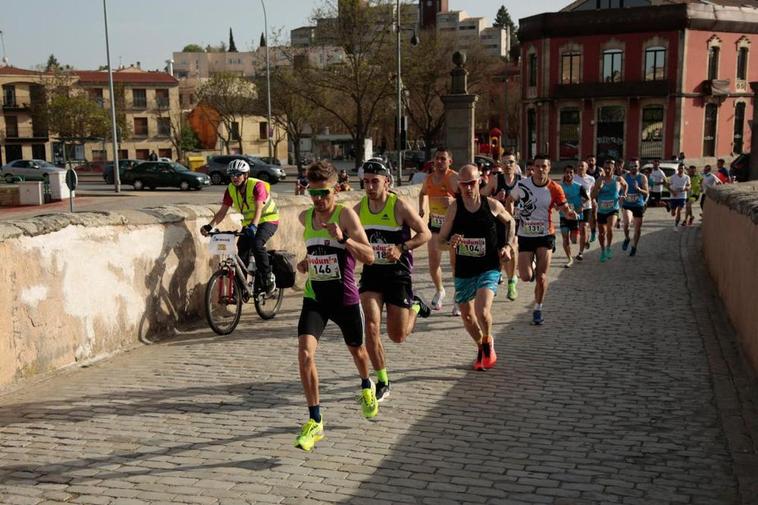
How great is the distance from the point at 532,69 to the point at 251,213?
Result: 4701 centimetres

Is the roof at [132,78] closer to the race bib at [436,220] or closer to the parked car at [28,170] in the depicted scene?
the parked car at [28,170]

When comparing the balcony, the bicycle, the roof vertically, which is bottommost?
the bicycle

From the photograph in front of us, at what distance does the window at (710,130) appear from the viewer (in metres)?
50.6

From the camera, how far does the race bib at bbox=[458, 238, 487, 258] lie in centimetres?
751

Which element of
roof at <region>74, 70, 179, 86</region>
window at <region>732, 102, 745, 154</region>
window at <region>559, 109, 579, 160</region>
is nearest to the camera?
window at <region>732, 102, 745, 154</region>

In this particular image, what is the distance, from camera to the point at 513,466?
5.20 meters

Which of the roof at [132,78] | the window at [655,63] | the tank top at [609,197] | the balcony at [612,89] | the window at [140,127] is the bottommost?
the tank top at [609,197]

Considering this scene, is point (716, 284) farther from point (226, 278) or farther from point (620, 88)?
point (620, 88)

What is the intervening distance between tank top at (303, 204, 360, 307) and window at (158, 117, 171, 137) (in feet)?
258

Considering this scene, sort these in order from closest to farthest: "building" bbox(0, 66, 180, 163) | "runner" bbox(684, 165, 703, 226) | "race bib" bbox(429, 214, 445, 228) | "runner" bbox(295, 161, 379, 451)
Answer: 1. "runner" bbox(295, 161, 379, 451)
2. "race bib" bbox(429, 214, 445, 228)
3. "runner" bbox(684, 165, 703, 226)
4. "building" bbox(0, 66, 180, 163)

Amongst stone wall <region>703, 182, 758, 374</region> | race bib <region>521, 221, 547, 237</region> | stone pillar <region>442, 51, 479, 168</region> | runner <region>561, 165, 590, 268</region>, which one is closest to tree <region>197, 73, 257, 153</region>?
stone pillar <region>442, 51, 479, 168</region>

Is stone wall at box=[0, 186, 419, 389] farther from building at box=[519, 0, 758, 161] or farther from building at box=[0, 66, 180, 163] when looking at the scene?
building at box=[0, 66, 180, 163]

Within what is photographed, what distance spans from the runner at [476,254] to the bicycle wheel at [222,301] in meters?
2.97

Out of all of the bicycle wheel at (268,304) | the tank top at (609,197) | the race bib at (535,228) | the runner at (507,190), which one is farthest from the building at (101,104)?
the race bib at (535,228)
